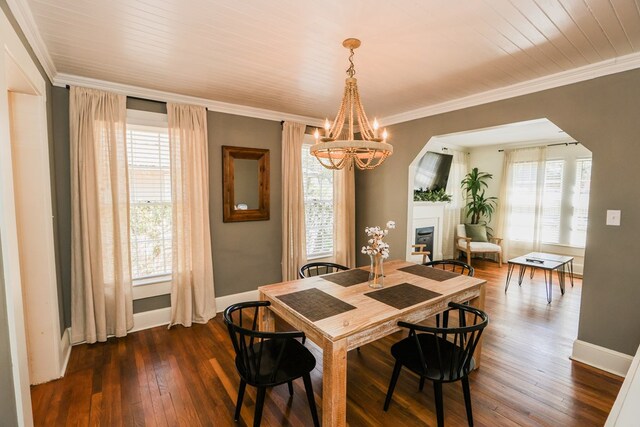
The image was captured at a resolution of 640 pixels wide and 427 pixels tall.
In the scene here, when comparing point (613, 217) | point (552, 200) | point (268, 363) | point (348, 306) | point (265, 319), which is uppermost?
point (552, 200)

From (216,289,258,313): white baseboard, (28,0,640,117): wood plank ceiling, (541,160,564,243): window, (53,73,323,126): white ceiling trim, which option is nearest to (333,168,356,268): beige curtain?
(53,73,323,126): white ceiling trim

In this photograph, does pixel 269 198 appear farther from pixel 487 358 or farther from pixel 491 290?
pixel 491 290

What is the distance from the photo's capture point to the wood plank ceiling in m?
1.70

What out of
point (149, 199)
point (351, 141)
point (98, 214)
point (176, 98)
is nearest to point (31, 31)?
point (176, 98)

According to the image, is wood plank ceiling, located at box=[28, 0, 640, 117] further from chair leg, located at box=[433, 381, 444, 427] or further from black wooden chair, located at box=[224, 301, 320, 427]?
chair leg, located at box=[433, 381, 444, 427]

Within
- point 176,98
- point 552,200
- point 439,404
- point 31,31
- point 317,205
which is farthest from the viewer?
point 552,200

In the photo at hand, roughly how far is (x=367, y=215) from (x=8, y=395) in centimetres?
407

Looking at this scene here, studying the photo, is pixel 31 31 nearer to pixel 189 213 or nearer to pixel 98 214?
pixel 98 214

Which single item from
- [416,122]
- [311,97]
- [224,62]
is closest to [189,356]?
[224,62]

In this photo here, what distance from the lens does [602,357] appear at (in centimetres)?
254

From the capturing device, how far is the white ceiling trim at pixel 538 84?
2.33m

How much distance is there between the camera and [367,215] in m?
4.70

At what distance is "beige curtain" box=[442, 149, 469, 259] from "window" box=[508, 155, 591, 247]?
1.02 meters

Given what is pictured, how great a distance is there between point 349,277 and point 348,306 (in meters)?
0.65
